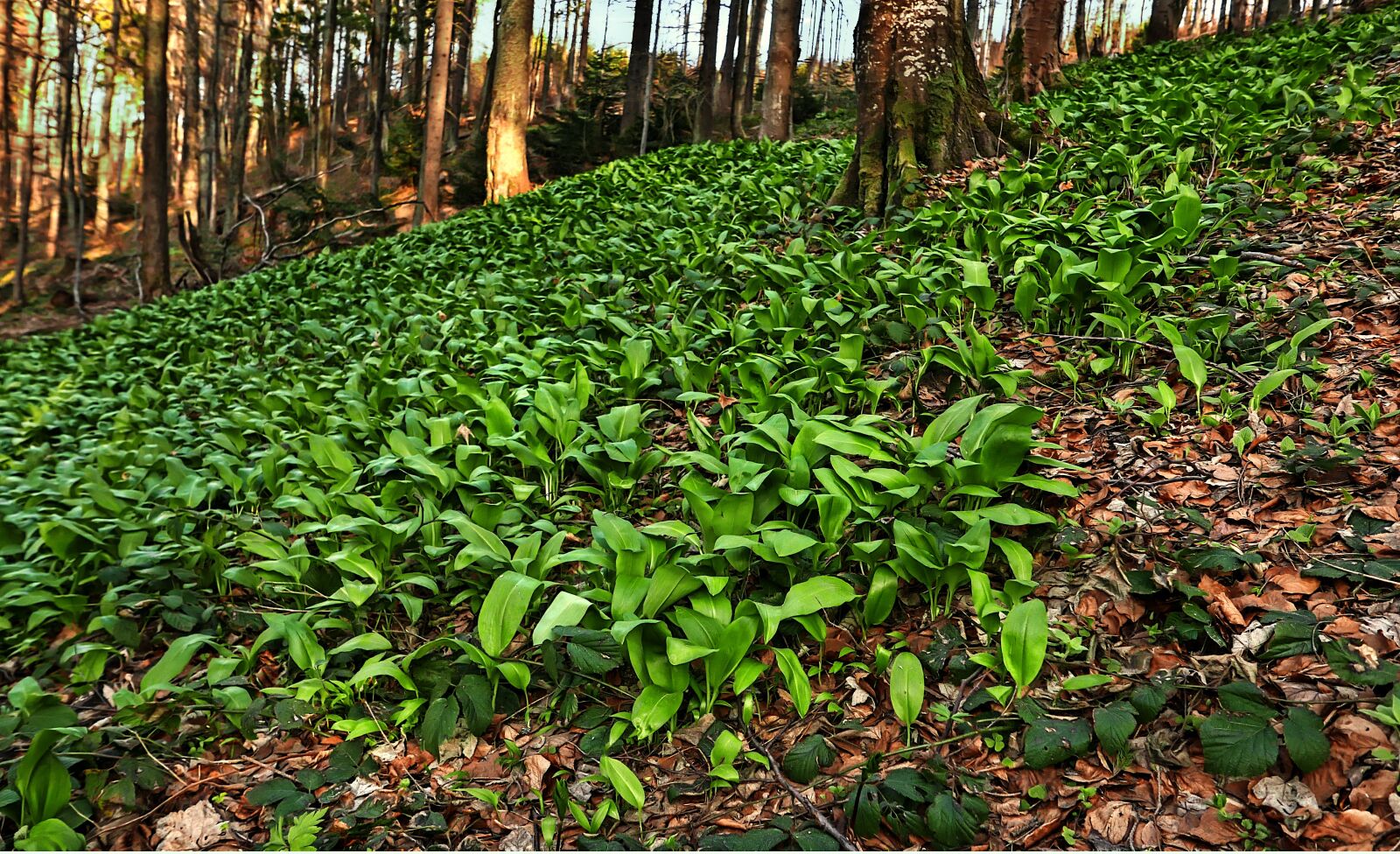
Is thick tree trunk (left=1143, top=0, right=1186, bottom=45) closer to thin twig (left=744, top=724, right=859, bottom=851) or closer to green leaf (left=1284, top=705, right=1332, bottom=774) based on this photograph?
green leaf (left=1284, top=705, right=1332, bottom=774)

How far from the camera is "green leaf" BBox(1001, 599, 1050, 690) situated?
2002 mm

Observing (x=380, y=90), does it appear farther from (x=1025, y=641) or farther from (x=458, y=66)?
(x=1025, y=641)

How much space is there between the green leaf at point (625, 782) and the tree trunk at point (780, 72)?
39.6 ft

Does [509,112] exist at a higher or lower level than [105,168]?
higher

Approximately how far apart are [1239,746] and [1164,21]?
52.8 feet

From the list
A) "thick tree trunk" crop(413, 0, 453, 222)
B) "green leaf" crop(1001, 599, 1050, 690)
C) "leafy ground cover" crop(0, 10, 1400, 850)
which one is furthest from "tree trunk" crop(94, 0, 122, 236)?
"green leaf" crop(1001, 599, 1050, 690)

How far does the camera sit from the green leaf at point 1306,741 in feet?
5.26

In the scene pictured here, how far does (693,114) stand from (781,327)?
17090 mm

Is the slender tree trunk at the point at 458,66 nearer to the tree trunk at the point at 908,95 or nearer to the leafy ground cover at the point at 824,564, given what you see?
the tree trunk at the point at 908,95

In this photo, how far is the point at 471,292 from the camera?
271 inches

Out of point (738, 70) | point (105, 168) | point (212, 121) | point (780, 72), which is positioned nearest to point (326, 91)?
point (212, 121)

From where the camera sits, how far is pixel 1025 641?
203cm

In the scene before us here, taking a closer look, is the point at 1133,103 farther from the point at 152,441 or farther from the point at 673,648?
the point at 152,441

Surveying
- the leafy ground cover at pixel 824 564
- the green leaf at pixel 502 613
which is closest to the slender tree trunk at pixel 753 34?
the leafy ground cover at pixel 824 564
